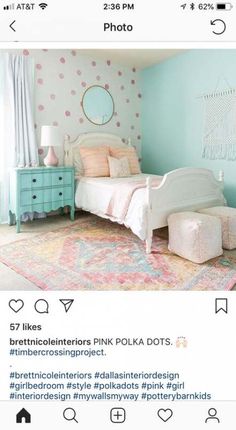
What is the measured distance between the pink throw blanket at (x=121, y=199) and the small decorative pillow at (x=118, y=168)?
50cm

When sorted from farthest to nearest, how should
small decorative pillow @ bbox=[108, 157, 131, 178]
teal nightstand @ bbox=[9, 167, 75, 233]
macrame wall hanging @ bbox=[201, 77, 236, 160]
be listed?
small decorative pillow @ bbox=[108, 157, 131, 178]
macrame wall hanging @ bbox=[201, 77, 236, 160]
teal nightstand @ bbox=[9, 167, 75, 233]

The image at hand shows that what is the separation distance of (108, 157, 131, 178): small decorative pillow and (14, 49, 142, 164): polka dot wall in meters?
0.61

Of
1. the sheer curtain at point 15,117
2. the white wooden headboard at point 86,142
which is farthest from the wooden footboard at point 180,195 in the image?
the sheer curtain at point 15,117

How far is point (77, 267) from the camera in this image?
1.75 meters

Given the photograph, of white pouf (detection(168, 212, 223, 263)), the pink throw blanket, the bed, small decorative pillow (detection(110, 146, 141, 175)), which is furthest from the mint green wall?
white pouf (detection(168, 212, 223, 263))

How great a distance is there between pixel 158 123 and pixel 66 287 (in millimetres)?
2599

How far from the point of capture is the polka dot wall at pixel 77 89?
2900mm

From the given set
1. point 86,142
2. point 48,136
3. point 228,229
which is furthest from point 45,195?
point 228,229

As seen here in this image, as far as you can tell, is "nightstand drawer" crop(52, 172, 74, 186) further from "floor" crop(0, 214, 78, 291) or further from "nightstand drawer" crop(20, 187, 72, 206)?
"floor" crop(0, 214, 78, 291)
